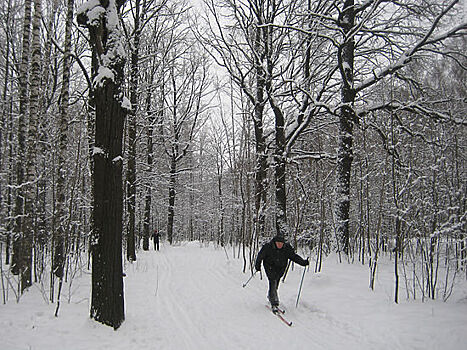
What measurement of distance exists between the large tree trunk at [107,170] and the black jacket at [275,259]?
3101mm

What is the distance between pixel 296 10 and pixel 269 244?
30.6 ft

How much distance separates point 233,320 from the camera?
5.65 m

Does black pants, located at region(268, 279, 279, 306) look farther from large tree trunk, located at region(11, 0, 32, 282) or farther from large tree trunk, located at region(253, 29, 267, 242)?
large tree trunk, located at region(11, 0, 32, 282)

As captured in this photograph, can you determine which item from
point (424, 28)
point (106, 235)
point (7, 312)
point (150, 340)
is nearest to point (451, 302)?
point (150, 340)

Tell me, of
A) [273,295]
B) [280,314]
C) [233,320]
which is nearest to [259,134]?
[273,295]

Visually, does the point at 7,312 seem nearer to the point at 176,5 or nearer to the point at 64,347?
the point at 64,347

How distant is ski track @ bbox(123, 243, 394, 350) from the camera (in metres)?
4.58

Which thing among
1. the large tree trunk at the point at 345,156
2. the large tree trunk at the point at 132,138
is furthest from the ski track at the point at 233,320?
the large tree trunk at the point at 132,138

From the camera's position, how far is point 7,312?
521cm

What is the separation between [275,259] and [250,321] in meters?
1.47

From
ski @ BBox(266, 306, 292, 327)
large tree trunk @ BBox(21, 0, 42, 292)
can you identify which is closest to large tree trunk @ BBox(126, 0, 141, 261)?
large tree trunk @ BBox(21, 0, 42, 292)

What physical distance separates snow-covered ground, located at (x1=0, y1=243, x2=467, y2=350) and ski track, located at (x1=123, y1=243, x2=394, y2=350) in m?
0.02

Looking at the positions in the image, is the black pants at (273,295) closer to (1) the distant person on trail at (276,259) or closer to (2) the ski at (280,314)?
(1) the distant person on trail at (276,259)

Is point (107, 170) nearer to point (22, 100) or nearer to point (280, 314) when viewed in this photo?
point (280, 314)
